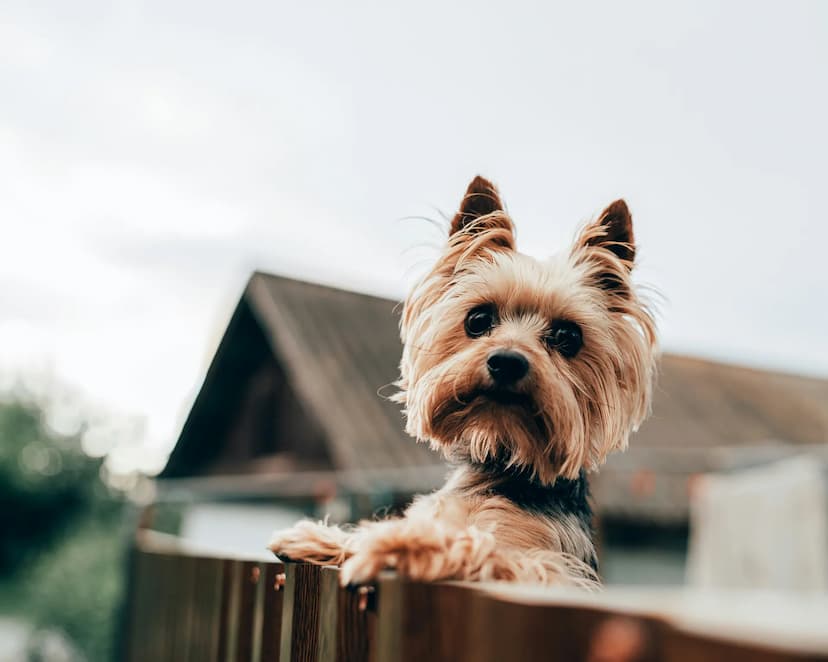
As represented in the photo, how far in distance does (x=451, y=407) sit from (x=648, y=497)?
11598mm

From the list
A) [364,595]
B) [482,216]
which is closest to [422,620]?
[364,595]

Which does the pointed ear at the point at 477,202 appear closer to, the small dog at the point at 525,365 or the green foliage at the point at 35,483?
the small dog at the point at 525,365

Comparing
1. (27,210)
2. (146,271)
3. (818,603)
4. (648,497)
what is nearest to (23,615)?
(146,271)

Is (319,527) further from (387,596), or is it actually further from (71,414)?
(71,414)

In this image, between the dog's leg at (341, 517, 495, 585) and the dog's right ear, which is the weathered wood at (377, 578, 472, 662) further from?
the dog's right ear

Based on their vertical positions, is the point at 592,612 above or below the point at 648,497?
below

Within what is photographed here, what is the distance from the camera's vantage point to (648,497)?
13641 millimetres

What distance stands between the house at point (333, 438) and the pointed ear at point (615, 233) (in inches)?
260

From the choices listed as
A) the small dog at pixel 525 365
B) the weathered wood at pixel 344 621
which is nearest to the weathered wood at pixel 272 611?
the small dog at pixel 525 365

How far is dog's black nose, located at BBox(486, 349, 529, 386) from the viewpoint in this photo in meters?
2.72

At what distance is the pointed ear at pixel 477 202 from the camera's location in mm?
3010

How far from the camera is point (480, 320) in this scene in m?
2.98

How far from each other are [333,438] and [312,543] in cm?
1065

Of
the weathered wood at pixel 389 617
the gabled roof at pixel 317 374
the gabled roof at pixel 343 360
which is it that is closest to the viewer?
the weathered wood at pixel 389 617
